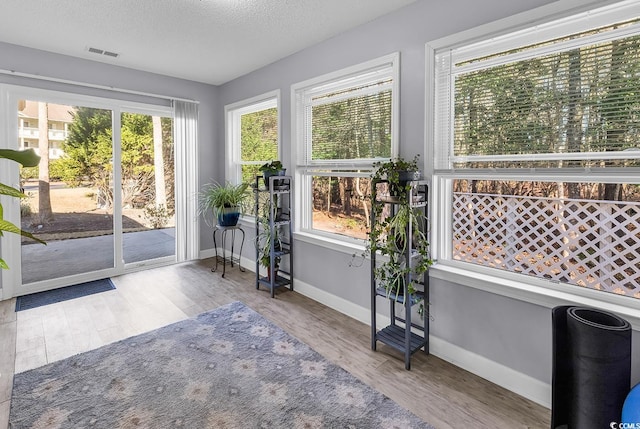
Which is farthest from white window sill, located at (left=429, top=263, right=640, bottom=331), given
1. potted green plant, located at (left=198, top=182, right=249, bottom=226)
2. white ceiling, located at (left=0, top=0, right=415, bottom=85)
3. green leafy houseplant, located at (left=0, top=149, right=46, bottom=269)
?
potted green plant, located at (left=198, top=182, right=249, bottom=226)

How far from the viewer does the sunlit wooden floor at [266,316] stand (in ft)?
6.30

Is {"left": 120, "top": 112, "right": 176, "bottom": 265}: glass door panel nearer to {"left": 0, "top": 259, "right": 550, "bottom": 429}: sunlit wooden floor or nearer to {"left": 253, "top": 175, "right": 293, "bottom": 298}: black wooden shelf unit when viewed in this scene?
{"left": 0, "top": 259, "right": 550, "bottom": 429}: sunlit wooden floor

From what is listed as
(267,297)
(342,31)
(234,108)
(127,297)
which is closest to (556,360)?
(267,297)

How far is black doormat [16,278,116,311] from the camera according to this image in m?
3.38

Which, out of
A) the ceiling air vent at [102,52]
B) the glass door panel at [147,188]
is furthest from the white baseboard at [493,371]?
the ceiling air vent at [102,52]

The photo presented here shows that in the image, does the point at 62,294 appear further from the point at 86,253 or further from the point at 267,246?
the point at 267,246

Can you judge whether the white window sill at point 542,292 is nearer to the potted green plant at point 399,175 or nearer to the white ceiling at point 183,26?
the potted green plant at point 399,175

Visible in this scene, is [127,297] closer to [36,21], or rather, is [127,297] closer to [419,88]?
[36,21]

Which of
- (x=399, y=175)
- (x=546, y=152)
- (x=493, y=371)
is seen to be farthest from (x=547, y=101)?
(x=493, y=371)

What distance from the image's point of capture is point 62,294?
362 cm

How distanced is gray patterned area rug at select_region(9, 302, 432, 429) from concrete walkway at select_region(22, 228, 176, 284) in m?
1.98

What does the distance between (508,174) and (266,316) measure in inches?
88.5

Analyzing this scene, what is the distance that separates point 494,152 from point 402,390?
5.27ft

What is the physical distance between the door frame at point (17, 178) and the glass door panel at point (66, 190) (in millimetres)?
57
